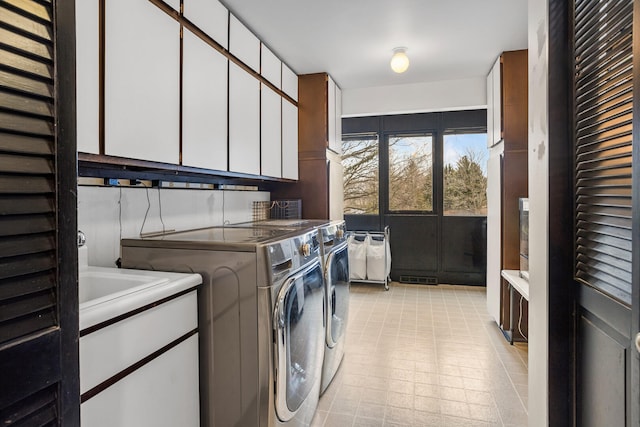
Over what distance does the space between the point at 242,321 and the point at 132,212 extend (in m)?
0.93

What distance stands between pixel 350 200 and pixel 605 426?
14.9 feet

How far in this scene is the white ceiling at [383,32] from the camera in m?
2.43

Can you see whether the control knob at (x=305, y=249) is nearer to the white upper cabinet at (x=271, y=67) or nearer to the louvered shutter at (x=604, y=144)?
the louvered shutter at (x=604, y=144)

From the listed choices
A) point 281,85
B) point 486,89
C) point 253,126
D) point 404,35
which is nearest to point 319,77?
point 281,85

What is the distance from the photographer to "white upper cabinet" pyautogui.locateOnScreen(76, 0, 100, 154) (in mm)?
1323

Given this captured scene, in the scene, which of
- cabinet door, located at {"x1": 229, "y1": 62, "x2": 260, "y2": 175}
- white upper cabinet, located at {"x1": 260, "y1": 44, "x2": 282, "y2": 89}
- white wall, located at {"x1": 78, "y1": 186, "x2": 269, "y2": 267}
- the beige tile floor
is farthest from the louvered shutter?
white upper cabinet, located at {"x1": 260, "y1": 44, "x2": 282, "y2": 89}

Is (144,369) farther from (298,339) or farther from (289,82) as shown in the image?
(289,82)

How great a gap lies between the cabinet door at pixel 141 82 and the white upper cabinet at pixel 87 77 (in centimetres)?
5

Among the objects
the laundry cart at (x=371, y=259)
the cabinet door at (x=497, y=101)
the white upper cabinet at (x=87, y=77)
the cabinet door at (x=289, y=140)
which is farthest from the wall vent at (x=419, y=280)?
the white upper cabinet at (x=87, y=77)

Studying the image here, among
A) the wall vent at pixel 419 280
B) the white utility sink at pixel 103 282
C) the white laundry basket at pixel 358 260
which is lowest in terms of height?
the wall vent at pixel 419 280

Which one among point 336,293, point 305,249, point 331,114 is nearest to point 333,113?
point 331,114

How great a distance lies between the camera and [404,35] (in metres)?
2.87

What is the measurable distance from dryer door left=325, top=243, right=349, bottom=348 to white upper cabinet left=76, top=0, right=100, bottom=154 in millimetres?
1468

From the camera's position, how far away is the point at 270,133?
3010 mm
